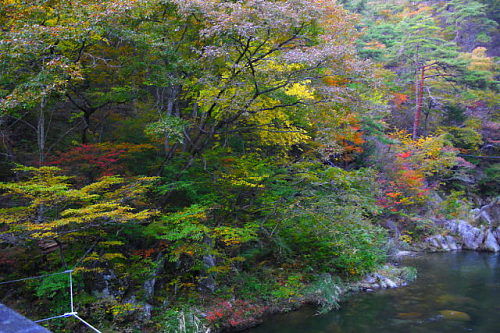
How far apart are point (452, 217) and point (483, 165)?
770 centimetres

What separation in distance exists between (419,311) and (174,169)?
22.3 ft

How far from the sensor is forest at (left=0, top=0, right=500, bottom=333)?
6340 millimetres

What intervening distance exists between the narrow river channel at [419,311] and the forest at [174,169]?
539 mm

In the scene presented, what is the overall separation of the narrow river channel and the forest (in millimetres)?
539

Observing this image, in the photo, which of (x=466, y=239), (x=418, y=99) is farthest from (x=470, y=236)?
(x=418, y=99)

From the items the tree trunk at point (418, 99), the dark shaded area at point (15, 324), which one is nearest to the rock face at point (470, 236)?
the tree trunk at point (418, 99)

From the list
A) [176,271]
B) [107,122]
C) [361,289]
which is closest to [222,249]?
[176,271]

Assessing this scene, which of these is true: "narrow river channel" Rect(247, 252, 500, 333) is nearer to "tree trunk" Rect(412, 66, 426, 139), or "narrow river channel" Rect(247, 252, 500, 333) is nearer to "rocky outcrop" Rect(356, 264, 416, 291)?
"rocky outcrop" Rect(356, 264, 416, 291)

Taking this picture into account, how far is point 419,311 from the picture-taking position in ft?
27.9

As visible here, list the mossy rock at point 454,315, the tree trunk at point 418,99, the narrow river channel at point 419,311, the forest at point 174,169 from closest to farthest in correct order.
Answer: the forest at point 174,169 → the narrow river channel at point 419,311 → the mossy rock at point 454,315 → the tree trunk at point 418,99

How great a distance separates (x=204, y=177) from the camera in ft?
29.3

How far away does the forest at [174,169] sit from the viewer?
634 centimetres

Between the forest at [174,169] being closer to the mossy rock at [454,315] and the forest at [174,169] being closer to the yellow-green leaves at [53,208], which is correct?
the yellow-green leaves at [53,208]

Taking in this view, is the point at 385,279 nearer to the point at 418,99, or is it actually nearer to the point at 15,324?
the point at 15,324
